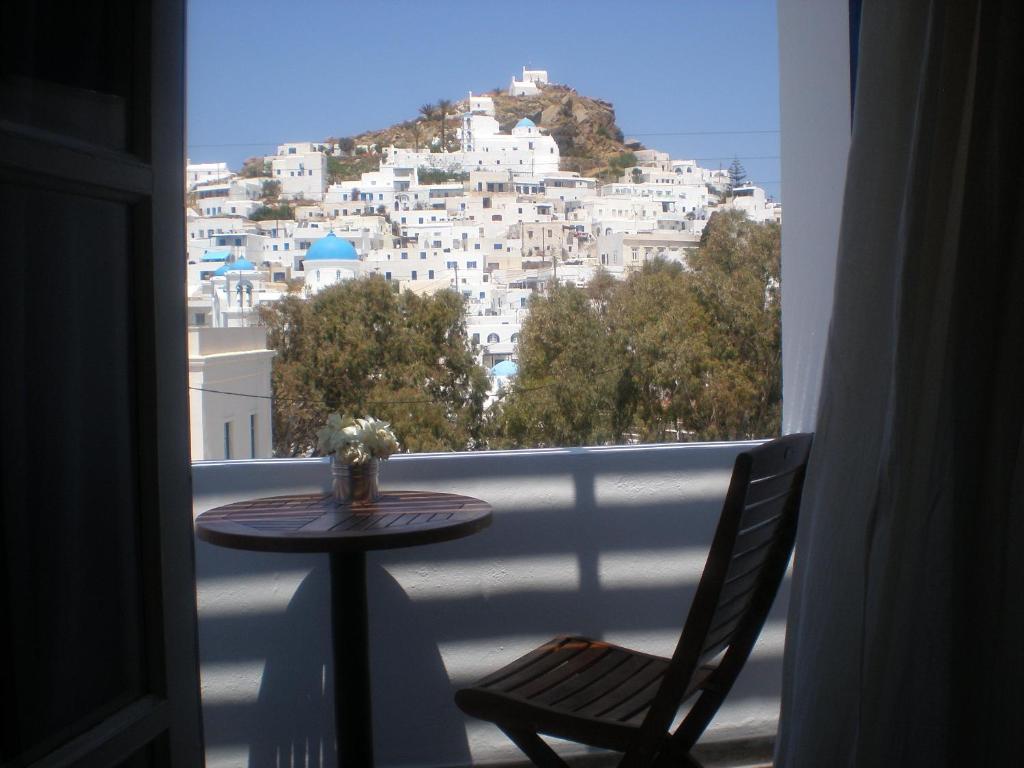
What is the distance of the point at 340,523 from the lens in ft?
7.47

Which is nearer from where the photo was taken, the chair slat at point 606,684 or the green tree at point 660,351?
the chair slat at point 606,684

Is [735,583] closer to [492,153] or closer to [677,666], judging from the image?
[677,666]

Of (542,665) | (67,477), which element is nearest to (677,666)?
(542,665)

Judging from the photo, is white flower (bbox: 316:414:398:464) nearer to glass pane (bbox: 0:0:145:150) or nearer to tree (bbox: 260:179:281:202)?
glass pane (bbox: 0:0:145:150)

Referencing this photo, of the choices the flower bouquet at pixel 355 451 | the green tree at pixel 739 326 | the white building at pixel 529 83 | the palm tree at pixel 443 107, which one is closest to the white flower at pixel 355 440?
the flower bouquet at pixel 355 451

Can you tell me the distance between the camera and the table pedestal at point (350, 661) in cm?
232

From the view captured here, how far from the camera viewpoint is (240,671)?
9.55 ft

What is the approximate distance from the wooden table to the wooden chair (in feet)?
1.11

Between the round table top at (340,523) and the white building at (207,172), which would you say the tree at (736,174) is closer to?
the white building at (207,172)

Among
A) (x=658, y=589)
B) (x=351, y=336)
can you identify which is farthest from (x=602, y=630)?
(x=351, y=336)

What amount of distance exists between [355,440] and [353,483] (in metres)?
0.13

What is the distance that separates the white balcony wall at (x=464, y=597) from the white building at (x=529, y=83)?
14.8 ft

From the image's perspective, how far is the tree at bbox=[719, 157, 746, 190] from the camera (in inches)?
214

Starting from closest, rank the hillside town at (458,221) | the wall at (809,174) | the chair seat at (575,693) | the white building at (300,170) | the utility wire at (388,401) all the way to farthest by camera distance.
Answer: the chair seat at (575,693) → the wall at (809,174) → the utility wire at (388,401) → the hillside town at (458,221) → the white building at (300,170)
